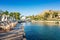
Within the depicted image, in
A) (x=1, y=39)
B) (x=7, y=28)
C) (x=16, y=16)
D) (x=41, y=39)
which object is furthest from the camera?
(x=16, y=16)

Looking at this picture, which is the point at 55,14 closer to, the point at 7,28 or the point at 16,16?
the point at 16,16

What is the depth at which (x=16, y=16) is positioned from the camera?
109 meters

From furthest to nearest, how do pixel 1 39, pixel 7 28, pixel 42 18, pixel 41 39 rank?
pixel 42 18, pixel 7 28, pixel 41 39, pixel 1 39

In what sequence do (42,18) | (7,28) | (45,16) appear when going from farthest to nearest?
(45,16)
(42,18)
(7,28)

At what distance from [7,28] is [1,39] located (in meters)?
11.0

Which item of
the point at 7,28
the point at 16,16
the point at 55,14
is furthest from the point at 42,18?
the point at 7,28

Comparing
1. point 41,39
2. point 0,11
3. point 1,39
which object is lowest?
point 41,39

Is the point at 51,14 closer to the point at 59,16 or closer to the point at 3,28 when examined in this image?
the point at 59,16

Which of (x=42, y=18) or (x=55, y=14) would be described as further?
(x=55, y=14)

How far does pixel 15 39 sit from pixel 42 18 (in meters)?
102

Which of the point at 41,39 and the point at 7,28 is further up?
the point at 7,28

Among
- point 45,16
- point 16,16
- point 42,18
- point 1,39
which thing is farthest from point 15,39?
point 45,16

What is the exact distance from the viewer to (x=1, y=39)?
15.4m

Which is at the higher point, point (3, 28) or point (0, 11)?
point (0, 11)
